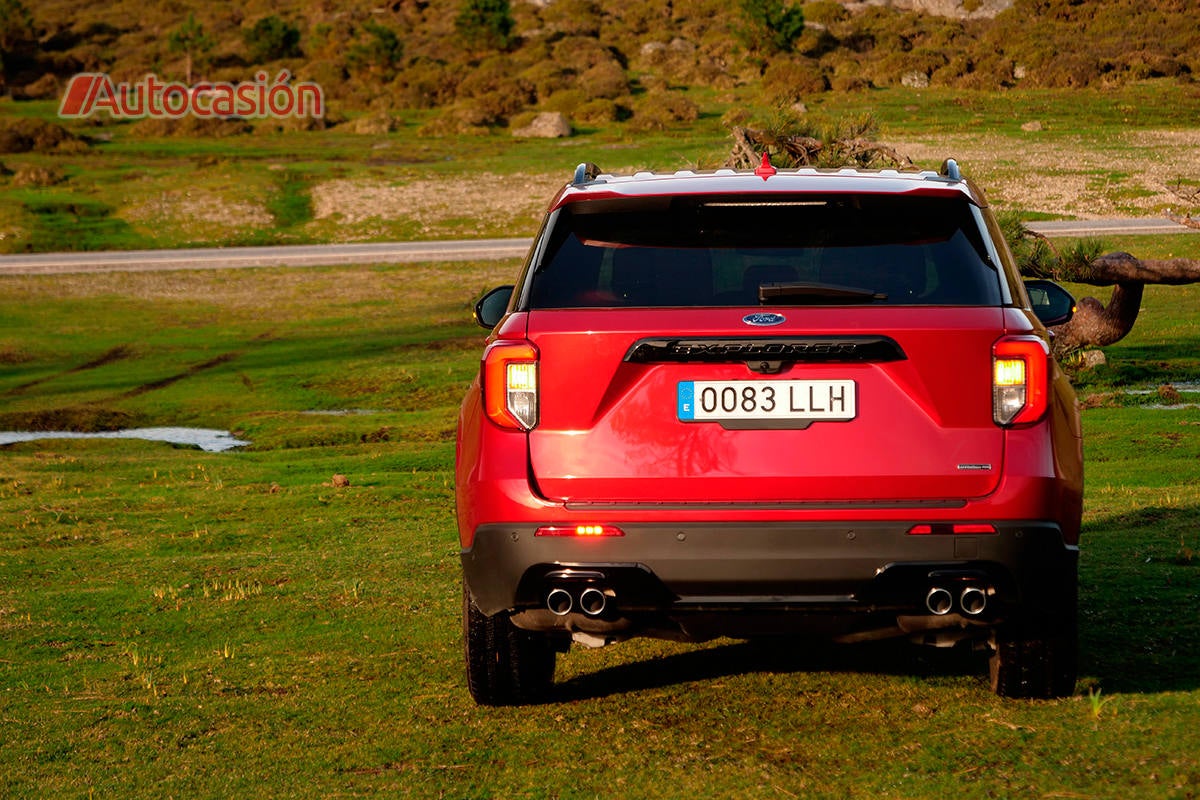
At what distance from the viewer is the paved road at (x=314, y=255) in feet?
143

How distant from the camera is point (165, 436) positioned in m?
23.8

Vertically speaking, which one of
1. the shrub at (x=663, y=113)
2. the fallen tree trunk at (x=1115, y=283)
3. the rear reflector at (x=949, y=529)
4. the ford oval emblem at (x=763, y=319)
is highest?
the ford oval emblem at (x=763, y=319)

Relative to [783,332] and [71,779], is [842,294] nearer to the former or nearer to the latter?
[783,332]

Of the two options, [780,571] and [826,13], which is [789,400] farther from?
[826,13]

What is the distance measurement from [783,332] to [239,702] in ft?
9.12

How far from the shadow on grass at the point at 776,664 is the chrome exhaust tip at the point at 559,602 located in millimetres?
Result: 1092

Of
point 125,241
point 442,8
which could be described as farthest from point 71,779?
point 442,8

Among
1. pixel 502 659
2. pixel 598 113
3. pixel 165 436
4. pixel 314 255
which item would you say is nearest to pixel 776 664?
pixel 502 659

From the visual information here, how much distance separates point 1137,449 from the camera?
17.6 m

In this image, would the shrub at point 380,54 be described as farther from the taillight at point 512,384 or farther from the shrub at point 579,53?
the taillight at point 512,384

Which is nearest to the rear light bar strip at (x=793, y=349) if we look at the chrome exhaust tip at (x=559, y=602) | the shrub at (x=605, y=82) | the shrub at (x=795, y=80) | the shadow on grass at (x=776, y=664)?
the chrome exhaust tip at (x=559, y=602)

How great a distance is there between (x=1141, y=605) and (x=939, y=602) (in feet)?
9.73

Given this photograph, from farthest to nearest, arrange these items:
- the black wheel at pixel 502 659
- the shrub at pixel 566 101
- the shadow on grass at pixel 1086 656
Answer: the shrub at pixel 566 101 < the shadow on grass at pixel 1086 656 < the black wheel at pixel 502 659

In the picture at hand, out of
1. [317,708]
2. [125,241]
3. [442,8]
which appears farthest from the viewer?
[442,8]
